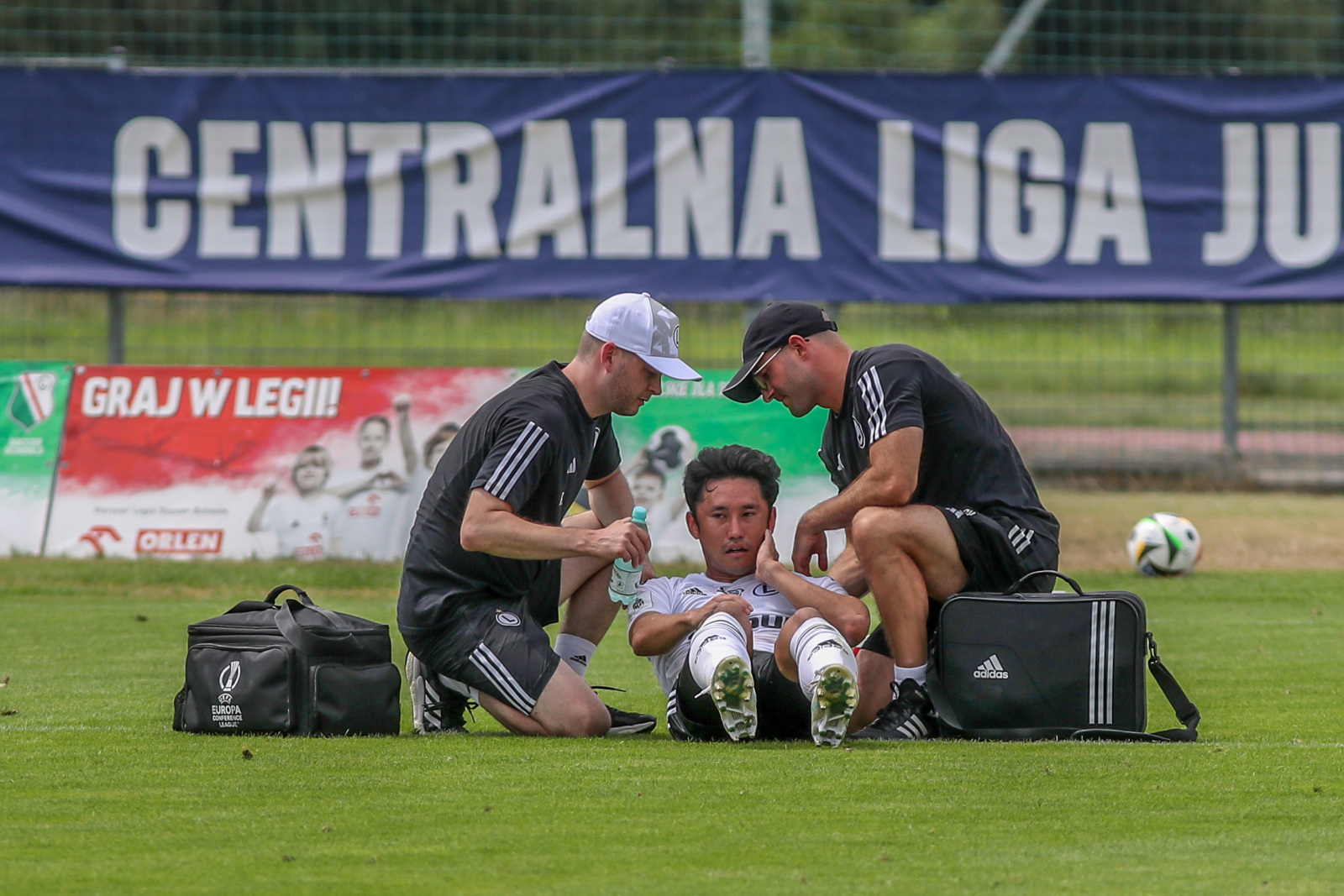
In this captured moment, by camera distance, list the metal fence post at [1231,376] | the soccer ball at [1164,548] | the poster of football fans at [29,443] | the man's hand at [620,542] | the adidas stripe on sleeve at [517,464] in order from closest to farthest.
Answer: the man's hand at [620,542]
the adidas stripe on sleeve at [517,464]
the soccer ball at [1164,548]
the poster of football fans at [29,443]
the metal fence post at [1231,376]

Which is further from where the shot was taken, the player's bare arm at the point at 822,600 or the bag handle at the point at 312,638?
the player's bare arm at the point at 822,600

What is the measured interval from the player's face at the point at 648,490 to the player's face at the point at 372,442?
1.60m

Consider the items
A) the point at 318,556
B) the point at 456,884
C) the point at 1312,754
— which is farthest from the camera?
the point at 318,556

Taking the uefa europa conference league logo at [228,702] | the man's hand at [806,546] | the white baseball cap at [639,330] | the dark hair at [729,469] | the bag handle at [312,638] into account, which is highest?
the white baseball cap at [639,330]

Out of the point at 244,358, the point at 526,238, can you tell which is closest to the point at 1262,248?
the point at 526,238

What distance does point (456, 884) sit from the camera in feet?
11.6

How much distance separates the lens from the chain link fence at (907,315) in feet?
40.0

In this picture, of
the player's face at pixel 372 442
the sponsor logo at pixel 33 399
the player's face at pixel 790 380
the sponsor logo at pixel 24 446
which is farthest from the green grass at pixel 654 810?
the sponsor logo at pixel 33 399

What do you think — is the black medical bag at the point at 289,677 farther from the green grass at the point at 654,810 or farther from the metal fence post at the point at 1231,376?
the metal fence post at the point at 1231,376

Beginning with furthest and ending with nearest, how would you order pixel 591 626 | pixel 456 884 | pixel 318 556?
pixel 318 556 < pixel 591 626 < pixel 456 884

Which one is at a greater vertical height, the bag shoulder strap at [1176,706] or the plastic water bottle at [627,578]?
the plastic water bottle at [627,578]

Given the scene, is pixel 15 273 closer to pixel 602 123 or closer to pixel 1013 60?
pixel 602 123

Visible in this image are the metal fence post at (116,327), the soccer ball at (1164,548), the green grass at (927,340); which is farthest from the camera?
the green grass at (927,340)

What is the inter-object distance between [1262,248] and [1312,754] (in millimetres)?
7814
